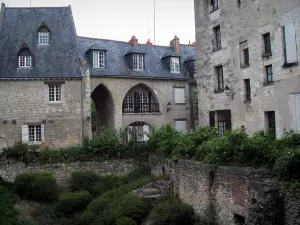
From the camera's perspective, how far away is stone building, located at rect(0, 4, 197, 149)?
2383 cm

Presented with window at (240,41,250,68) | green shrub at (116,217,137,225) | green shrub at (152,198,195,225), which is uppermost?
window at (240,41,250,68)

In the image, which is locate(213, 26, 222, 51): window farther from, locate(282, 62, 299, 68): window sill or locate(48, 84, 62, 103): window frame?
locate(48, 84, 62, 103): window frame

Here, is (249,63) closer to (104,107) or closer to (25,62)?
(104,107)

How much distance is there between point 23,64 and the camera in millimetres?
24406

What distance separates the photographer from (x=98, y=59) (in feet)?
89.4

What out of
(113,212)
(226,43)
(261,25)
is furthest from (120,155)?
(261,25)

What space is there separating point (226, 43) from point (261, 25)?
312 cm

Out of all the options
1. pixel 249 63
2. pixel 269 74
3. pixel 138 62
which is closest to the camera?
pixel 269 74

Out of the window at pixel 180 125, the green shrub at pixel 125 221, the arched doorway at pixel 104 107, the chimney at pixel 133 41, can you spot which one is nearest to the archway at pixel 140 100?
the arched doorway at pixel 104 107

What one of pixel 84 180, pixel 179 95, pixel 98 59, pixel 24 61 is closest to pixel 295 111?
pixel 84 180

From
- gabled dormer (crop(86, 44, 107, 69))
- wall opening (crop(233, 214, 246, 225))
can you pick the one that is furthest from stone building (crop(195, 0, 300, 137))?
gabled dormer (crop(86, 44, 107, 69))

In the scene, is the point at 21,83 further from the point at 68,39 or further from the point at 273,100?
the point at 273,100

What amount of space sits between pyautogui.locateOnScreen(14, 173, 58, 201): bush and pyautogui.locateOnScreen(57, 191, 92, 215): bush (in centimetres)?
155

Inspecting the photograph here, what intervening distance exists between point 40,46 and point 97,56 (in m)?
4.10
